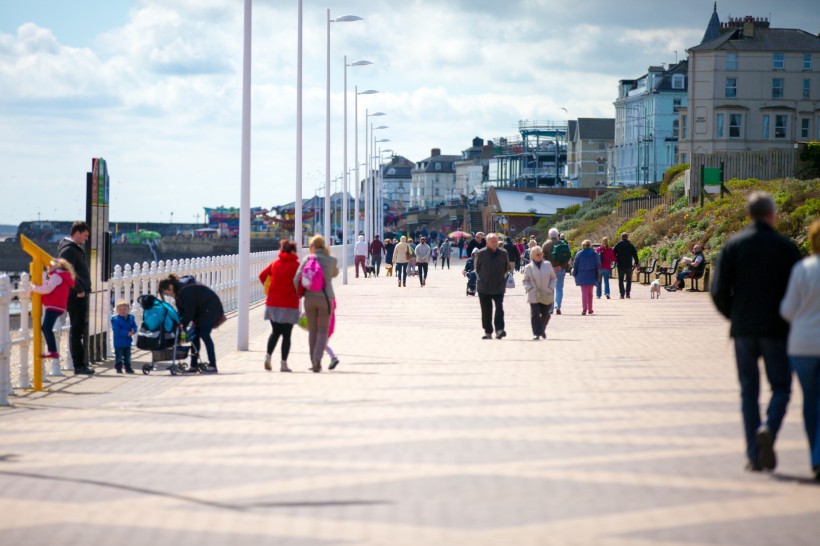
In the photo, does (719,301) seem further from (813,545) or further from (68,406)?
(68,406)

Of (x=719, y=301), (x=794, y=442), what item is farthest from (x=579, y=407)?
(x=719, y=301)

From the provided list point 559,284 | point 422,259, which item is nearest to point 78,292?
point 559,284

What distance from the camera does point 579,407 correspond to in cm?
1216

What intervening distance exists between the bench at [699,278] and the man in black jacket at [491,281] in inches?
692

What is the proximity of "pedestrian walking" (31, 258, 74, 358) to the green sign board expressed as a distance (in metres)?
35.9

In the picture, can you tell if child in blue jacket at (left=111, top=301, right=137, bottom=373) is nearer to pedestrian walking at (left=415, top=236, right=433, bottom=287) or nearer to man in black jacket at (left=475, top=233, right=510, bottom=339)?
man in black jacket at (left=475, top=233, right=510, bottom=339)

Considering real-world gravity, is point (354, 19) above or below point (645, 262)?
above

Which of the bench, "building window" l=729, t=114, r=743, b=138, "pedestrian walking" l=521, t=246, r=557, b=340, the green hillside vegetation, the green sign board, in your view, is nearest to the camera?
"pedestrian walking" l=521, t=246, r=557, b=340

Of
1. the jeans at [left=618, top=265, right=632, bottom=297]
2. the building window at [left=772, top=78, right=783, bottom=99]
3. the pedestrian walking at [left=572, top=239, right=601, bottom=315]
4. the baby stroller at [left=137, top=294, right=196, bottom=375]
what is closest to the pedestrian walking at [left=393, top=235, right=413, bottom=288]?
the jeans at [left=618, top=265, right=632, bottom=297]

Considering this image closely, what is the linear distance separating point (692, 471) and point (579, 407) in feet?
11.3

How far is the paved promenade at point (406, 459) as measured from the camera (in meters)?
7.17

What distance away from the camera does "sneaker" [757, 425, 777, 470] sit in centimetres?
854

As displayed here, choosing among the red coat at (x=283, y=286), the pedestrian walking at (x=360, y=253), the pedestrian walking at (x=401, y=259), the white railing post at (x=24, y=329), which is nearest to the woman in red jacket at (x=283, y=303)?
the red coat at (x=283, y=286)

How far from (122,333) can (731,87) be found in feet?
253
